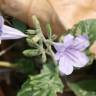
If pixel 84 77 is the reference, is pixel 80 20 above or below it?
above

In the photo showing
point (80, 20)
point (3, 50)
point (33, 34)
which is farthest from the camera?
point (3, 50)

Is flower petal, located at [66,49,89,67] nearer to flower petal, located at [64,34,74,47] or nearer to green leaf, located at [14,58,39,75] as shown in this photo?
flower petal, located at [64,34,74,47]

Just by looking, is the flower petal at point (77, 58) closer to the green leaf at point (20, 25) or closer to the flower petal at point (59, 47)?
the flower petal at point (59, 47)

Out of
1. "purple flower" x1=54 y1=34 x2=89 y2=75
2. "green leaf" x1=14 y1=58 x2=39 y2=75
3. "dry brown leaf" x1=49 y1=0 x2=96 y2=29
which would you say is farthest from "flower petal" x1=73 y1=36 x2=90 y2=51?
"green leaf" x1=14 y1=58 x2=39 y2=75

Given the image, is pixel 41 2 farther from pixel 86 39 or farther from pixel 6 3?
pixel 86 39

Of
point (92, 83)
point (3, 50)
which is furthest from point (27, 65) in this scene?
point (92, 83)

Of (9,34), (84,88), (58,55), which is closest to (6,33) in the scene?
(9,34)

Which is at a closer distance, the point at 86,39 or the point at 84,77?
the point at 86,39
